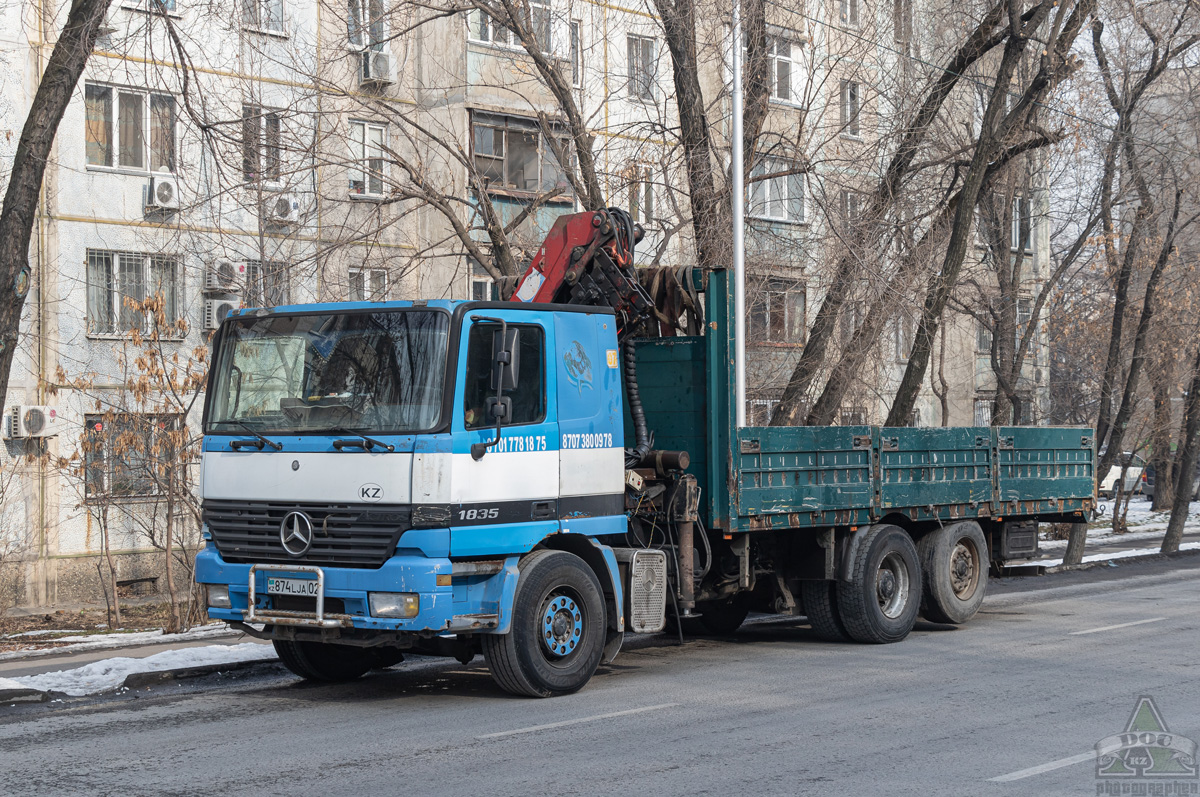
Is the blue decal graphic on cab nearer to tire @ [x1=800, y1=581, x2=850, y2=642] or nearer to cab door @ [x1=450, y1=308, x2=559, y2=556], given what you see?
cab door @ [x1=450, y1=308, x2=559, y2=556]

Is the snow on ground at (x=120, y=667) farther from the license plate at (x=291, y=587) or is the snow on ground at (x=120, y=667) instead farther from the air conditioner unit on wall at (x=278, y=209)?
the air conditioner unit on wall at (x=278, y=209)

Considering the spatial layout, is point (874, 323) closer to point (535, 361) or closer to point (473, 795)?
point (535, 361)

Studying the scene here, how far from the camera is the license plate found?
29.0 ft

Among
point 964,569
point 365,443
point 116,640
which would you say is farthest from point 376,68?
point 365,443

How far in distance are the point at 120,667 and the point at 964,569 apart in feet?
27.8

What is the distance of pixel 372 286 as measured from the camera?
2016cm

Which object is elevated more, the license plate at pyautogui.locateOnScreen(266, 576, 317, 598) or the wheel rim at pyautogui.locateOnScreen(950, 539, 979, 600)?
the license plate at pyautogui.locateOnScreen(266, 576, 317, 598)

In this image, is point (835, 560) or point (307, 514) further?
point (835, 560)

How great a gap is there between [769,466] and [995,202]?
1609 centimetres

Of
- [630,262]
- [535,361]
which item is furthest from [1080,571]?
[535,361]

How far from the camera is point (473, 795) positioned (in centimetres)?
652

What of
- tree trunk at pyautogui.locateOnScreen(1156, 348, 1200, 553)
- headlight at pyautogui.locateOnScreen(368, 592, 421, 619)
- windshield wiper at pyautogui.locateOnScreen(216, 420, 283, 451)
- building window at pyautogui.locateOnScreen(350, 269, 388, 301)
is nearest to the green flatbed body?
headlight at pyautogui.locateOnScreen(368, 592, 421, 619)

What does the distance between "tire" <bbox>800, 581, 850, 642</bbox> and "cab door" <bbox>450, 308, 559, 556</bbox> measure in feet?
12.4

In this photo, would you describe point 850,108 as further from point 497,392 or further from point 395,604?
point 395,604
